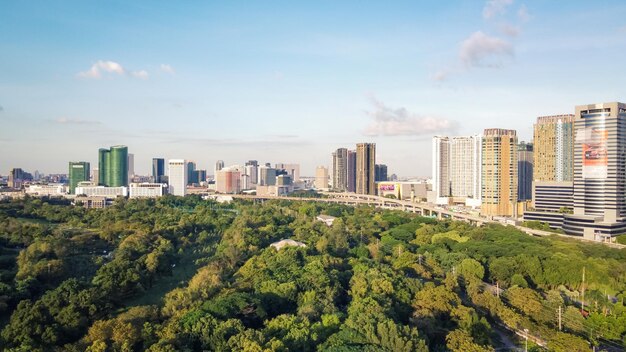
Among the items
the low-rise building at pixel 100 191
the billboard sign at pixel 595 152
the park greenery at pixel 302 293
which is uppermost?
the billboard sign at pixel 595 152

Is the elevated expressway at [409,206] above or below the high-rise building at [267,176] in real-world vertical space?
below

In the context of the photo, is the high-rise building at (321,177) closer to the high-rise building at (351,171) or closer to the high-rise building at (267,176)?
the high-rise building at (267,176)

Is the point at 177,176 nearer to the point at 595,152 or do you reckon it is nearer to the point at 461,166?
the point at 461,166

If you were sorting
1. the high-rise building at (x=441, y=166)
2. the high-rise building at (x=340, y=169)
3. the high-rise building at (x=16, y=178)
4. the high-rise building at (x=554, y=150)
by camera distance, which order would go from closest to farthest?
the high-rise building at (x=554, y=150) → the high-rise building at (x=441, y=166) → the high-rise building at (x=340, y=169) → the high-rise building at (x=16, y=178)

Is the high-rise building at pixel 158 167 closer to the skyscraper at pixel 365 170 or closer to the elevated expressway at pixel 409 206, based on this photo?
the elevated expressway at pixel 409 206

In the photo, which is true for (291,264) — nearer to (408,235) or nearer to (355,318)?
(355,318)

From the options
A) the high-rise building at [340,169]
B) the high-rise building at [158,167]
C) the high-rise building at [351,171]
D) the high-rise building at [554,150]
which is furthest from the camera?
the high-rise building at [158,167]

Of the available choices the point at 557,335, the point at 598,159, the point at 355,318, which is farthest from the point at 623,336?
the point at 598,159

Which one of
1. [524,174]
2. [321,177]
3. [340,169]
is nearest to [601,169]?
[524,174]

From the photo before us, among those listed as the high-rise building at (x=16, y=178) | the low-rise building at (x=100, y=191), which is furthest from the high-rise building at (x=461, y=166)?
the high-rise building at (x=16, y=178)

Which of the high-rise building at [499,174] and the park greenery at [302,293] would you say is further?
the high-rise building at [499,174]
